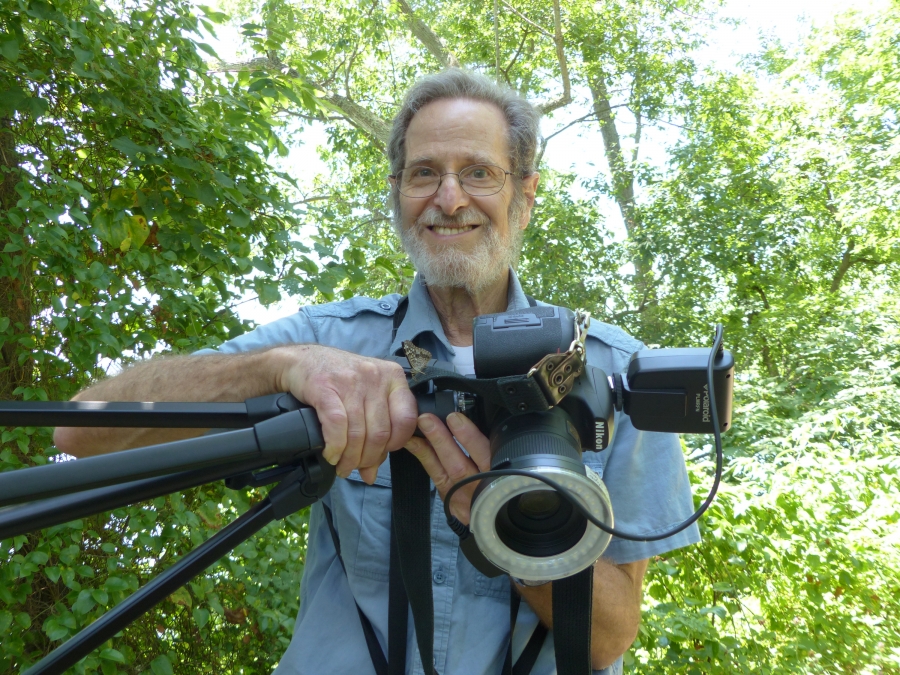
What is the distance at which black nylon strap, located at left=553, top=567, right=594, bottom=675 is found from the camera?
1.05 m

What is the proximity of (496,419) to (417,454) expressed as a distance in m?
0.14

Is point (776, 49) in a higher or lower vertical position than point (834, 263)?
higher

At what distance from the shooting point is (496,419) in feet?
2.67

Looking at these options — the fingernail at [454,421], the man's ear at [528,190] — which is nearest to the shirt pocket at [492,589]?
the fingernail at [454,421]

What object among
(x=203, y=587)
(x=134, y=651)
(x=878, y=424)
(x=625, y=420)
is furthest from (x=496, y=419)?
(x=878, y=424)

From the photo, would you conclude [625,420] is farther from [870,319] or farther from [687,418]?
[870,319]

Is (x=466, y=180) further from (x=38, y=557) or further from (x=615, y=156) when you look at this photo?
(x=615, y=156)

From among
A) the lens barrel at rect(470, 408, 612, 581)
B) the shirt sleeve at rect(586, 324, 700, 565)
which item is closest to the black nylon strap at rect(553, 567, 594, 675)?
the shirt sleeve at rect(586, 324, 700, 565)

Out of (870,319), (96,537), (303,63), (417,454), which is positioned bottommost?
(870,319)

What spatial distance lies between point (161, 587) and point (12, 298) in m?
1.72

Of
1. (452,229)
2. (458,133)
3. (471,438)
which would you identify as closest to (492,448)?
(471,438)

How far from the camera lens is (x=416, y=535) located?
3.37 feet

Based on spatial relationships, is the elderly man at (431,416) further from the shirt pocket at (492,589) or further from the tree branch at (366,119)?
the tree branch at (366,119)

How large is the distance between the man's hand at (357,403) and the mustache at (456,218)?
0.78 meters
